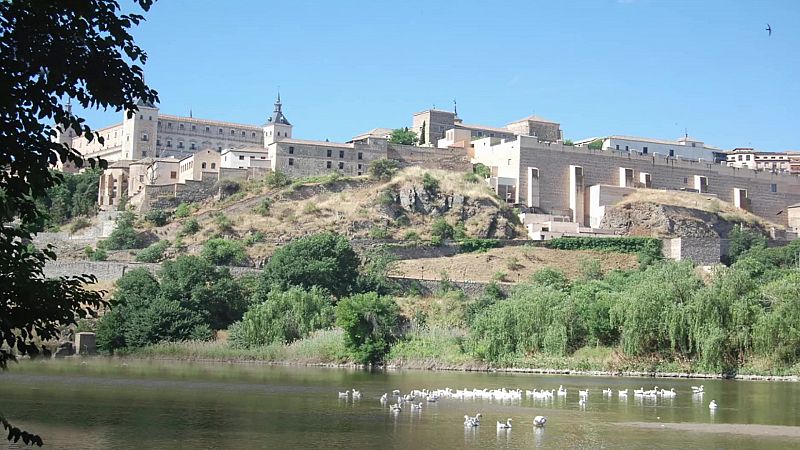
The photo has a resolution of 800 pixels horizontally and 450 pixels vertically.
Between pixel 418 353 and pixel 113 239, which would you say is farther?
pixel 113 239

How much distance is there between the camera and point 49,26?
8578mm

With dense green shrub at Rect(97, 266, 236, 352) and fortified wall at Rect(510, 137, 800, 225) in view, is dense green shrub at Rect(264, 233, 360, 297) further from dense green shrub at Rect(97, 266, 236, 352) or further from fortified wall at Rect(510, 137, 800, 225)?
fortified wall at Rect(510, 137, 800, 225)

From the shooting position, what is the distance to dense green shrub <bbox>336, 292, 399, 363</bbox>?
41.6 m

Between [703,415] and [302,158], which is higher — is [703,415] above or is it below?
below

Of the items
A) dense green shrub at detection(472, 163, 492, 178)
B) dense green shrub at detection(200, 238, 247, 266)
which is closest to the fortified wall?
dense green shrub at detection(472, 163, 492, 178)

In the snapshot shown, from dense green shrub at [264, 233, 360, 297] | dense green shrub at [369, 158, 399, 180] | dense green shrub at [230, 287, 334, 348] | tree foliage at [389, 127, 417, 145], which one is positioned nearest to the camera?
dense green shrub at [230, 287, 334, 348]

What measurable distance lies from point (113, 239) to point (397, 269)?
52.8 feet

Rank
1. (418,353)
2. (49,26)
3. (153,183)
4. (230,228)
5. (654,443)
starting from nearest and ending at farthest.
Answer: (49,26)
(654,443)
(418,353)
(230,228)
(153,183)

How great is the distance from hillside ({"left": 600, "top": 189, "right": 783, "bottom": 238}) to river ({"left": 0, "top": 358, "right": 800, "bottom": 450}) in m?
32.3

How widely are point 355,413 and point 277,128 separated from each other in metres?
59.7

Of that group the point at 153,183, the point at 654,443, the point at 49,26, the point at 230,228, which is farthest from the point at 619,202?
the point at 49,26

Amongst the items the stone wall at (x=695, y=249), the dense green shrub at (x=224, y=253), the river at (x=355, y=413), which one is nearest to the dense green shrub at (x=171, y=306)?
the dense green shrub at (x=224, y=253)

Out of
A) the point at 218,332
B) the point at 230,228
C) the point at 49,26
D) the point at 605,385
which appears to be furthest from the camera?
the point at 230,228

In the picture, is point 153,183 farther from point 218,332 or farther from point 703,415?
point 703,415
